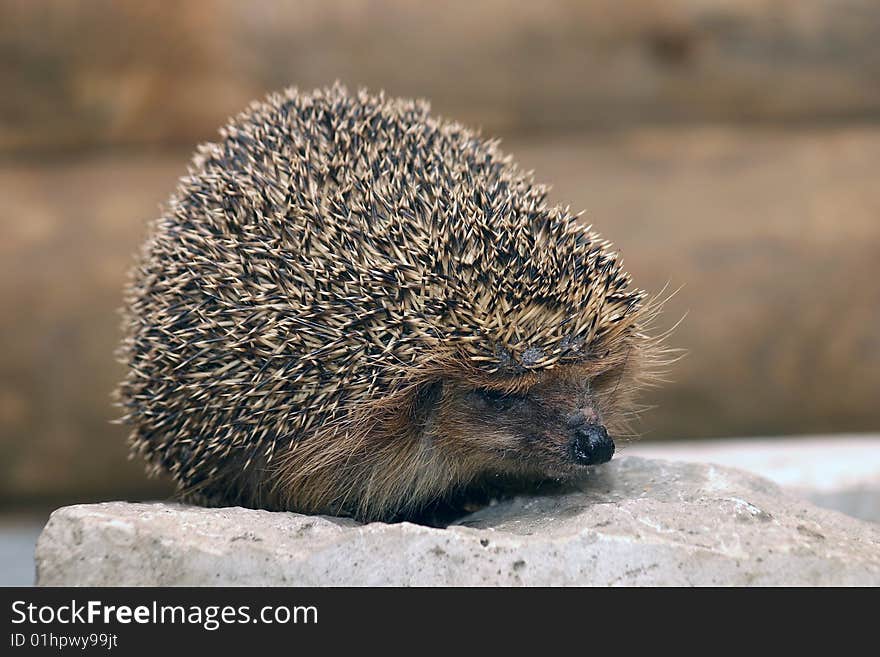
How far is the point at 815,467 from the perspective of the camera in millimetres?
8617

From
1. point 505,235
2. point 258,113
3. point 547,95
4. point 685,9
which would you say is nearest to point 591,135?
point 547,95

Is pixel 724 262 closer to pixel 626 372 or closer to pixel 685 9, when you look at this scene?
pixel 685 9

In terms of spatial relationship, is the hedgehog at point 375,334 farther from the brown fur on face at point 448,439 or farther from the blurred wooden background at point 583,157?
the blurred wooden background at point 583,157

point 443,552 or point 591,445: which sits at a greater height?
point 591,445

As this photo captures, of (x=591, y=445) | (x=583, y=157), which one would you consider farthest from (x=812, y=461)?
(x=591, y=445)

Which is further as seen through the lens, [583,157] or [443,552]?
[583,157]

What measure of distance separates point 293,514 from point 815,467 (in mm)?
5088

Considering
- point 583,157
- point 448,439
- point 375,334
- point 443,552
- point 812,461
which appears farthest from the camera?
point 583,157

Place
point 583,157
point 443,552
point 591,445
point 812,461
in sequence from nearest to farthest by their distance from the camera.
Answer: point 443,552 < point 591,445 < point 812,461 < point 583,157

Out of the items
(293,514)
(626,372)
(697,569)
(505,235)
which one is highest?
(505,235)

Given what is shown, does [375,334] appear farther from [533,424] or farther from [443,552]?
[443,552]

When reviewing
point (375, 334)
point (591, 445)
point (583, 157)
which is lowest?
point (591, 445)

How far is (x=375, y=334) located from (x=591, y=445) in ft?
3.63

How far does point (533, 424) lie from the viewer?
16.6 feet
